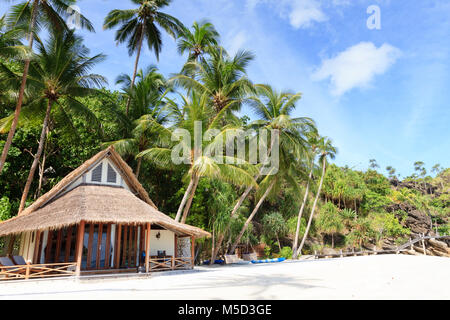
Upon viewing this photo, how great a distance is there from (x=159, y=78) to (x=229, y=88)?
6.49 meters

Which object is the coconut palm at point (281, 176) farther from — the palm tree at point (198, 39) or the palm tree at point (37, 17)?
the palm tree at point (37, 17)

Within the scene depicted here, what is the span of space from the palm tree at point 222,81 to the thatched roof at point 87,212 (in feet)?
24.8

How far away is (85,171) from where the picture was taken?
1227 cm

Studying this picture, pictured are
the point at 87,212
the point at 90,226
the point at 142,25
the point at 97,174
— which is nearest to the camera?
the point at 87,212

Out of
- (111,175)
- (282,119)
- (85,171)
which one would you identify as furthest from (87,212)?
(282,119)

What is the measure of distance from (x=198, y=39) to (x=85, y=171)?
1203 centimetres

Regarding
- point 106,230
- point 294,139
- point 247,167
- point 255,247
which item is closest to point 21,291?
point 106,230

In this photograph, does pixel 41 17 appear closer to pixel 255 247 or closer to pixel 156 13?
pixel 156 13

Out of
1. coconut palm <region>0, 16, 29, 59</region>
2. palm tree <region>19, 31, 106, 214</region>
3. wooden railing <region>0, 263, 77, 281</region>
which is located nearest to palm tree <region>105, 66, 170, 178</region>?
palm tree <region>19, 31, 106, 214</region>

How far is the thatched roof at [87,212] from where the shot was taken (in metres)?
9.55

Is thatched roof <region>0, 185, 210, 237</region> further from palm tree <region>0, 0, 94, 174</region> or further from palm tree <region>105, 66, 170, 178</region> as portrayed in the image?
palm tree <region>105, 66, 170, 178</region>

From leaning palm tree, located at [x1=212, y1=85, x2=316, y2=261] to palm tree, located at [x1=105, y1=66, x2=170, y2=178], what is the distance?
222 inches

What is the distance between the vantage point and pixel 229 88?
1664cm

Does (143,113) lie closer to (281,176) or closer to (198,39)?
(198,39)
